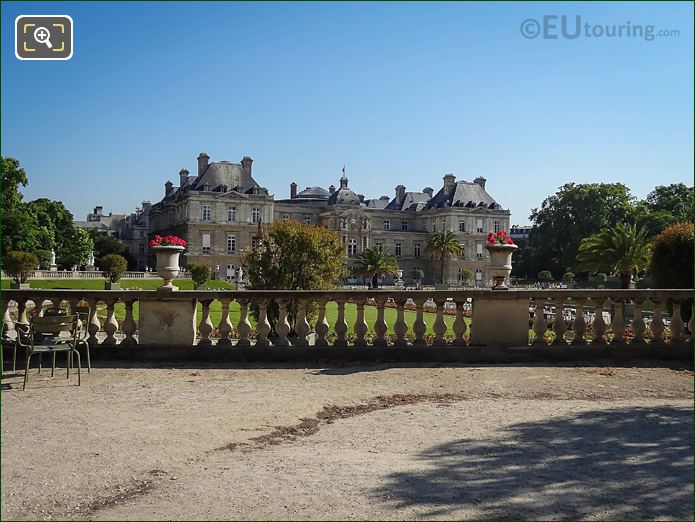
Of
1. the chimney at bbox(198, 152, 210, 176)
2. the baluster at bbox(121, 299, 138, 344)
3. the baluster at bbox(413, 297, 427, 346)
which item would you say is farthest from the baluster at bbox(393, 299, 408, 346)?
the chimney at bbox(198, 152, 210, 176)

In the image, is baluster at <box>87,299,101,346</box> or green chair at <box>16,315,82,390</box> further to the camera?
baluster at <box>87,299,101,346</box>

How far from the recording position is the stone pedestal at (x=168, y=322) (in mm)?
7918

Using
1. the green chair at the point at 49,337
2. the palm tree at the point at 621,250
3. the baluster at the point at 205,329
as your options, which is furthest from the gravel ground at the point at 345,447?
the palm tree at the point at 621,250

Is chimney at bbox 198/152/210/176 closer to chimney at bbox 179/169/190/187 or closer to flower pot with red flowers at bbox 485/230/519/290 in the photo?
chimney at bbox 179/169/190/187

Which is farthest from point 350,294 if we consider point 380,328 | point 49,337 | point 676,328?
point 676,328

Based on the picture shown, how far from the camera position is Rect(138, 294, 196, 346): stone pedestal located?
26.0ft

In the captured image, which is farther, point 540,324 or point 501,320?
point 501,320

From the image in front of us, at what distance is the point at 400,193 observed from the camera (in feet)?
325

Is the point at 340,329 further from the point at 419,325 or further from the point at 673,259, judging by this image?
the point at 673,259

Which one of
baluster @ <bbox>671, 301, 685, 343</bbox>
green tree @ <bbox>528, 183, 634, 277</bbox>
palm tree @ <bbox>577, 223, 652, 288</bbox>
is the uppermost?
green tree @ <bbox>528, 183, 634, 277</bbox>

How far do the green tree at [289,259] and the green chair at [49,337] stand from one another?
480 cm

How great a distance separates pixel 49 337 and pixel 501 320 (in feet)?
17.2

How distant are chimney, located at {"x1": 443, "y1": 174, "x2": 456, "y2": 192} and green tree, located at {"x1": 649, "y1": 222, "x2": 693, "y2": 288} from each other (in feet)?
266

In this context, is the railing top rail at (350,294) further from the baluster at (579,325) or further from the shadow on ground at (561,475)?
the shadow on ground at (561,475)
